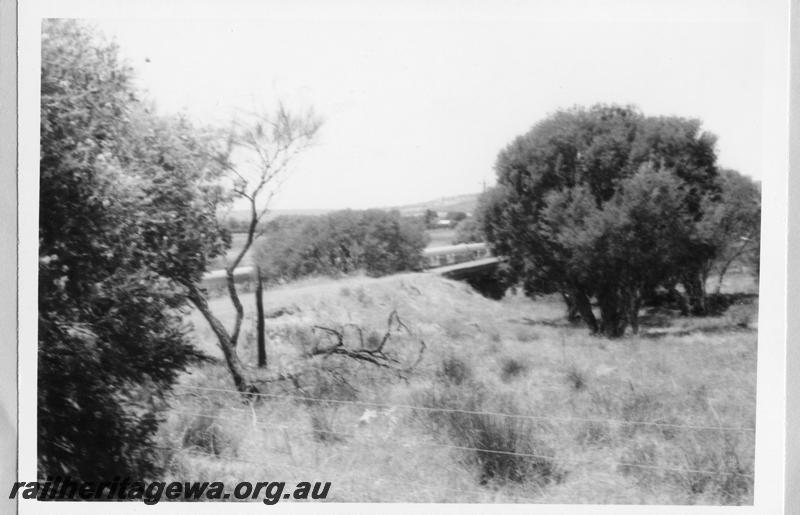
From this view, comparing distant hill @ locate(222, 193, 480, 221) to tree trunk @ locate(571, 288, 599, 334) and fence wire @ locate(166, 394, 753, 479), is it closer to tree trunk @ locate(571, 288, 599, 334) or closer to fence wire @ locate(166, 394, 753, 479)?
tree trunk @ locate(571, 288, 599, 334)

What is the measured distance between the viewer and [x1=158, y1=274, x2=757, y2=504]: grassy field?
432 centimetres

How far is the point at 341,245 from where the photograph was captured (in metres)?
4.38

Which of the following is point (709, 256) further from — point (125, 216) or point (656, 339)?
point (125, 216)

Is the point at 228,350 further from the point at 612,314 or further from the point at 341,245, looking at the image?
the point at 612,314

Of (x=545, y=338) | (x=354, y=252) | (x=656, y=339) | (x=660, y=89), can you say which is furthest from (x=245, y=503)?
(x=660, y=89)

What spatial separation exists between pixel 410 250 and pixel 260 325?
3.21 ft

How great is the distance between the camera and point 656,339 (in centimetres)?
436

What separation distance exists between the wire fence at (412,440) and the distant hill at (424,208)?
1.05 m

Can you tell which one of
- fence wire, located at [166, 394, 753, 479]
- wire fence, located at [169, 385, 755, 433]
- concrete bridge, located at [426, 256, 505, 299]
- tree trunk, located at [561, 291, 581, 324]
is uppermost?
concrete bridge, located at [426, 256, 505, 299]

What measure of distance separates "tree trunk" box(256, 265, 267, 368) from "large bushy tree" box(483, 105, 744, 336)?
1.35 metres

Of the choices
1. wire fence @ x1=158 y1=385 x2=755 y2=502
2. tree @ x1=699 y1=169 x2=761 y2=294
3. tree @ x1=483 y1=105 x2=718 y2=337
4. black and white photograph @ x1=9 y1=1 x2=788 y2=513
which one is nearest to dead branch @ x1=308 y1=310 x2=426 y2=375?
black and white photograph @ x1=9 y1=1 x2=788 y2=513

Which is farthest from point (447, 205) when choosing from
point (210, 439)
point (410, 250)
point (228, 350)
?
point (210, 439)

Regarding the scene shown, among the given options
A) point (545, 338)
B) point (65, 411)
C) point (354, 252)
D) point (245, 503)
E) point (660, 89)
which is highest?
point (660, 89)
